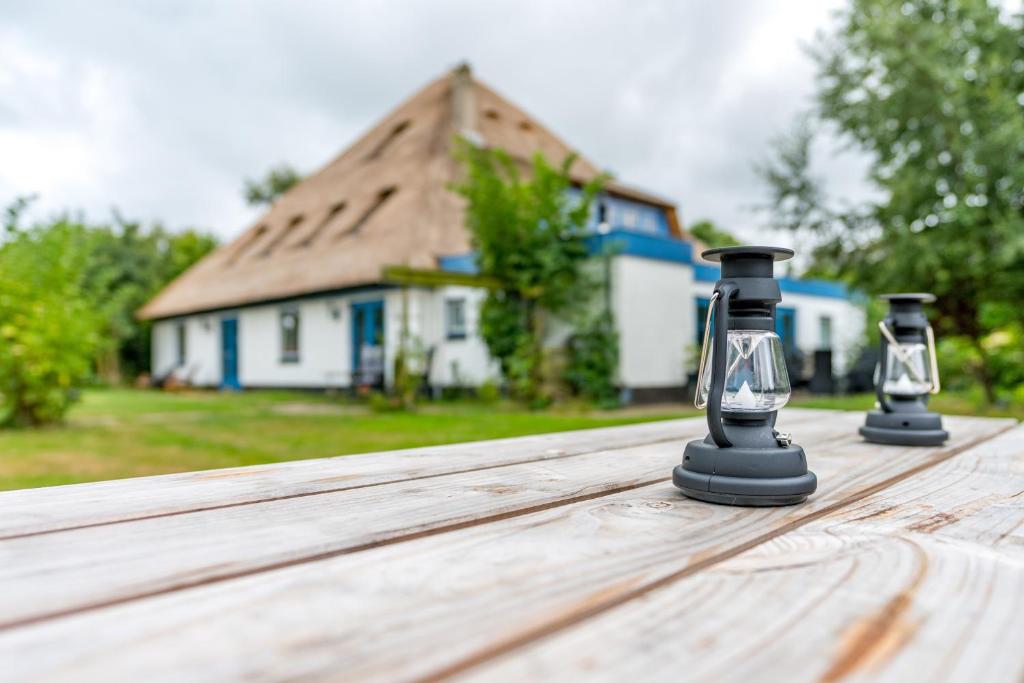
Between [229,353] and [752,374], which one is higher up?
[229,353]

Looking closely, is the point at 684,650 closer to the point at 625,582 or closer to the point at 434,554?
the point at 625,582

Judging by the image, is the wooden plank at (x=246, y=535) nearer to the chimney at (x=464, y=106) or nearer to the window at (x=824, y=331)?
the chimney at (x=464, y=106)

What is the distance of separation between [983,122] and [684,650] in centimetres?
918

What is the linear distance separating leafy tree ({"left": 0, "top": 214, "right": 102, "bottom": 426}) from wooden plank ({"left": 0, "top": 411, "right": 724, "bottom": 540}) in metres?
8.15

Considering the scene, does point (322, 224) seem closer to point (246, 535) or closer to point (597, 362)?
point (597, 362)

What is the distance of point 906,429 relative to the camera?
179 cm

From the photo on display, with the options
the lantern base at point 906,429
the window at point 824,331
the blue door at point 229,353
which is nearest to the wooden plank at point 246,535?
the lantern base at point 906,429

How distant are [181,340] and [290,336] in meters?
6.68

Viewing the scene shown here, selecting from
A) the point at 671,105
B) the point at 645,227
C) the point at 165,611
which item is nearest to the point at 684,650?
the point at 165,611

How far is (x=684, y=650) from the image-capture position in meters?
0.53

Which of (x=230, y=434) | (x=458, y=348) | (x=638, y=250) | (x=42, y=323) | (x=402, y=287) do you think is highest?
(x=638, y=250)

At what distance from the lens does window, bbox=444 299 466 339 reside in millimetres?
12797

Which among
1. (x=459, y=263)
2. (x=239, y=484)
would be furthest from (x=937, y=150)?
(x=239, y=484)

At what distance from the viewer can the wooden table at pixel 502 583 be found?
20.2 inches
